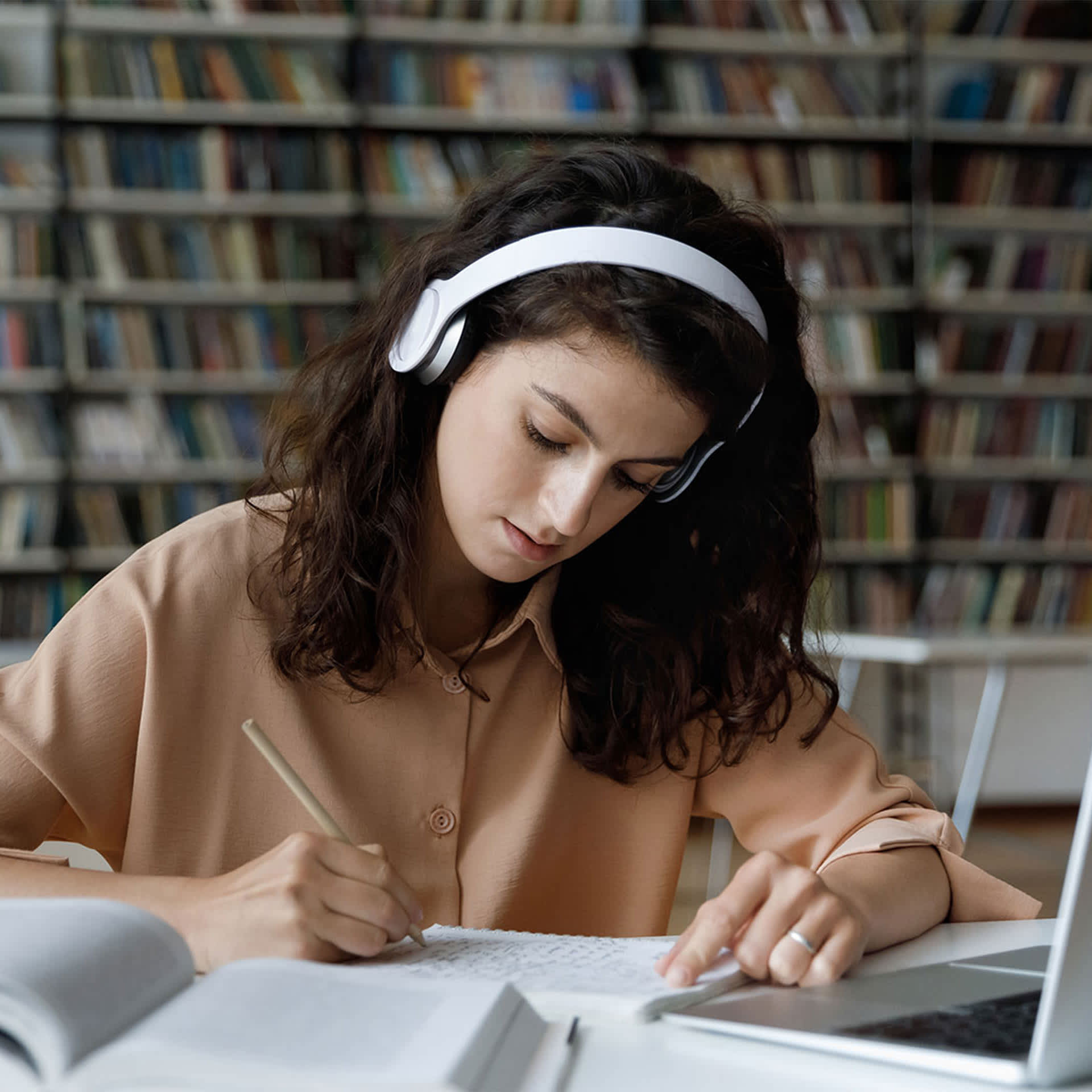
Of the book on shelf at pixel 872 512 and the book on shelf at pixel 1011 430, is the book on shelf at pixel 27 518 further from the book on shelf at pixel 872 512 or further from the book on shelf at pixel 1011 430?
the book on shelf at pixel 1011 430

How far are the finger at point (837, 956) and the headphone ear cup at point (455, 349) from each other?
55 cm

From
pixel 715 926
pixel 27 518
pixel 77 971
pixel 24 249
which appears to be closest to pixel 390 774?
pixel 715 926

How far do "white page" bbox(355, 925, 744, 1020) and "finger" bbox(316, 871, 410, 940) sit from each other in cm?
3

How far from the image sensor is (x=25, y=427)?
378cm

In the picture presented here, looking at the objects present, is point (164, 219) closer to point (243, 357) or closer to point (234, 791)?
point (243, 357)

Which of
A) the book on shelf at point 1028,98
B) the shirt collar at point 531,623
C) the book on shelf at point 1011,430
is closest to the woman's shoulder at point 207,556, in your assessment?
the shirt collar at point 531,623

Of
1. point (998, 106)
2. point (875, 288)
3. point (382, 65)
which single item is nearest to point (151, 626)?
point (382, 65)

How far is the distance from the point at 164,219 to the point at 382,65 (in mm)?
816

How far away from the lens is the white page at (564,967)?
67 cm

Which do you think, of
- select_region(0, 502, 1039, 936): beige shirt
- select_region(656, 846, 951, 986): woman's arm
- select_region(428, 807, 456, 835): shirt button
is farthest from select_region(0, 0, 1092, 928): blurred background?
select_region(656, 846, 951, 986): woman's arm

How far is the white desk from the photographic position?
21.6 inches

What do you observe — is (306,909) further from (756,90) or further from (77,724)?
(756,90)

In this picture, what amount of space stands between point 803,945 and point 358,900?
0.85ft

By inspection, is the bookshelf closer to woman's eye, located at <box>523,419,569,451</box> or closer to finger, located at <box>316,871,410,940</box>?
woman's eye, located at <box>523,419,569,451</box>
